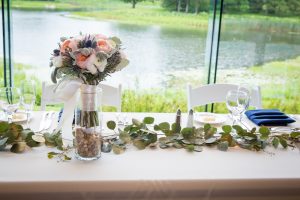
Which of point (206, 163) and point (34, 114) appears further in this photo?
point (34, 114)

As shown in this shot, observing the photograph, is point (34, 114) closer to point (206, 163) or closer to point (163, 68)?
point (206, 163)

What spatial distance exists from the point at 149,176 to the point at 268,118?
0.95 metres

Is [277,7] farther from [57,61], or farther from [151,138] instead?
[57,61]

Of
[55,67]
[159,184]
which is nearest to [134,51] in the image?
[55,67]

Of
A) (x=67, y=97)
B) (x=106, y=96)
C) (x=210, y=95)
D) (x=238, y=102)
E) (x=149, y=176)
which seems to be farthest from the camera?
(x=210, y=95)

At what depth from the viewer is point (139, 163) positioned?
149 centimetres

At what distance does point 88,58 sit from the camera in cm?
142

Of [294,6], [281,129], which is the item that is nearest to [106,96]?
A: [281,129]

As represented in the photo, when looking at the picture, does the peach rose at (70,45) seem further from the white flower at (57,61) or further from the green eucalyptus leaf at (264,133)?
the green eucalyptus leaf at (264,133)

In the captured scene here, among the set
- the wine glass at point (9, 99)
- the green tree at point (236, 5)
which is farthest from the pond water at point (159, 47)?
the wine glass at point (9, 99)

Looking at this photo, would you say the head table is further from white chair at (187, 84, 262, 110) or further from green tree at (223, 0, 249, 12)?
green tree at (223, 0, 249, 12)

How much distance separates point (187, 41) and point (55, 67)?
1998mm

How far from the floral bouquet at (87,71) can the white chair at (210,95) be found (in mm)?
1010

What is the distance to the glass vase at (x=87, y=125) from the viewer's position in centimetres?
148
